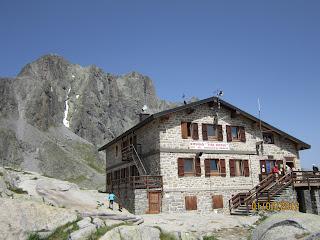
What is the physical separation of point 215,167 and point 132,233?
643 inches

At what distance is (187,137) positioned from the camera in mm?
29625

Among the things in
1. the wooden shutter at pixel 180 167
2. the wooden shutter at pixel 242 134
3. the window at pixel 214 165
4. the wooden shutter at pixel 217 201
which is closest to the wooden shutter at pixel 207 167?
the window at pixel 214 165

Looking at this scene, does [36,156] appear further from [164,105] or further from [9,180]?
[164,105]

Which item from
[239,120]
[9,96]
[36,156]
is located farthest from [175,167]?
[9,96]

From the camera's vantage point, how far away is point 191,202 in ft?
93.1

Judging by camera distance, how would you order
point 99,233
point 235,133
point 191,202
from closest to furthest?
point 99,233
point 191,202
point 235,133

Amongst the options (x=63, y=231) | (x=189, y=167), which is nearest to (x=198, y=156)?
(x=189, y=167)

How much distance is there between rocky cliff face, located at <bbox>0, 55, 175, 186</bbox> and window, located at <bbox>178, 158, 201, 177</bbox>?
53333 millimetres

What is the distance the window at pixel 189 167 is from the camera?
94.2ft

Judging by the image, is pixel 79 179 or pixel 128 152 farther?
pixel 79 179

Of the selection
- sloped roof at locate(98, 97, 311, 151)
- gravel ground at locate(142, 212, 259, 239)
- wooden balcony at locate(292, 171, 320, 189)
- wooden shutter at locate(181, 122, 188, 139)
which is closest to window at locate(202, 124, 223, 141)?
wooden shutter at locate(181, 122, 188, 139)

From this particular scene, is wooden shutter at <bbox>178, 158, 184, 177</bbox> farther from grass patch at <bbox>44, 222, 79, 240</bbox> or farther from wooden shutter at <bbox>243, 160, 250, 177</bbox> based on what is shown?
grass patch at <bbox>44, 222, 79, 240</bbox>

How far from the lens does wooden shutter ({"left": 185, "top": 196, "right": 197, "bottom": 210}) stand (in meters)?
28.2

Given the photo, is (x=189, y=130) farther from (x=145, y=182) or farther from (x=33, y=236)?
(x=33, y=236)
